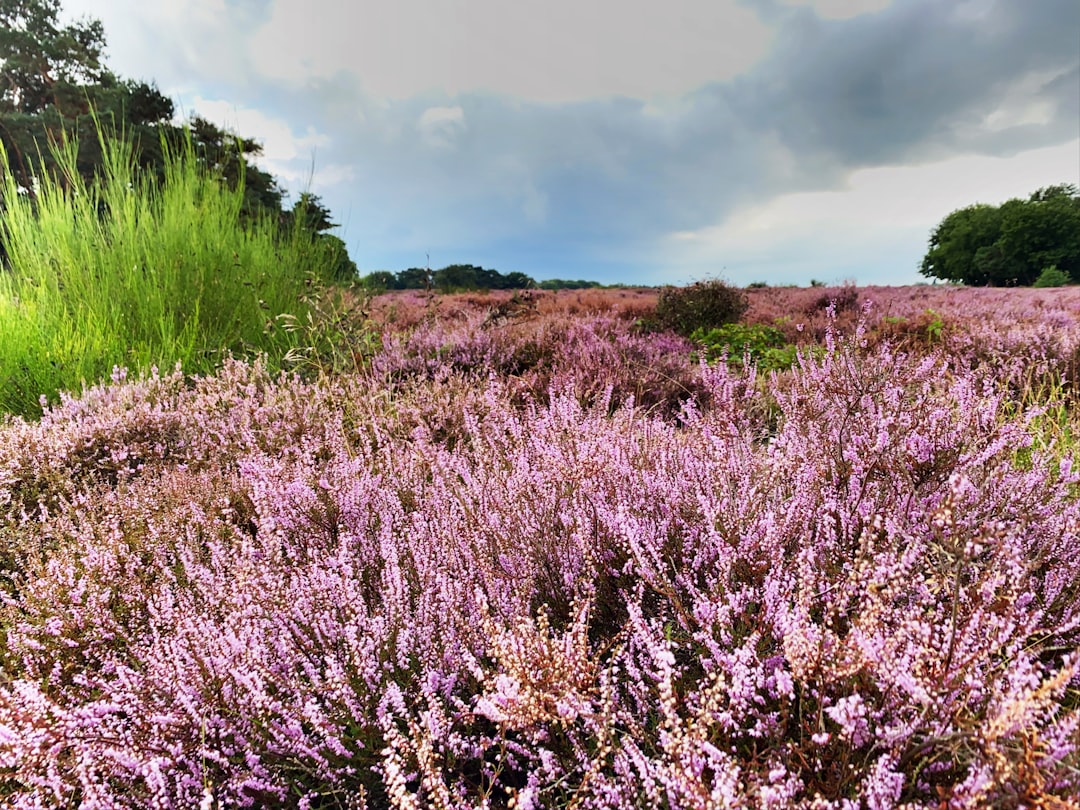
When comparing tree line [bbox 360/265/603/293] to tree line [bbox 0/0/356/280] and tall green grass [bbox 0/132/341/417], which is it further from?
tall green grass [bbox 0/132/341/417]

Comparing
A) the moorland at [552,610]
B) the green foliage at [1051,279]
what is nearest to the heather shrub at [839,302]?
the moorland at [552,610]

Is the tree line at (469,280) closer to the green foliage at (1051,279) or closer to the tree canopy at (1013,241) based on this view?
the green foliage at (1051,279)

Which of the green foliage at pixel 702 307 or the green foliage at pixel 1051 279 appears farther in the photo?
the green foliage at pixel 1051 279

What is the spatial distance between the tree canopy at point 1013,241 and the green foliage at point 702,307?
1157 inches

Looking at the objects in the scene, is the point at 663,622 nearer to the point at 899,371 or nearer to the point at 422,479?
the point at 422,479

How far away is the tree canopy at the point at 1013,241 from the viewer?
3207 cm

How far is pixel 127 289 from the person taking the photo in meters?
5.14

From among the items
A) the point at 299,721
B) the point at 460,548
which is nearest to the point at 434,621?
the point at 460,548

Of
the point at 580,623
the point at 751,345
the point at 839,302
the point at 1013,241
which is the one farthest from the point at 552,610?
the point at 1013,241

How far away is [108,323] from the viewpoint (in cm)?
482

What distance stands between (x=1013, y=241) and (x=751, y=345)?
3805 cm

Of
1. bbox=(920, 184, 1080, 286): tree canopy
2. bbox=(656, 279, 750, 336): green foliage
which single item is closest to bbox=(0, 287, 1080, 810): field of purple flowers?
bbox=(656, 279, 750, 336): green foliage

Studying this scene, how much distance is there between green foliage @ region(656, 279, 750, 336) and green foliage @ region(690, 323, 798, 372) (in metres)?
0.55

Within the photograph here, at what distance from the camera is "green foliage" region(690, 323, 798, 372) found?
222 inches
